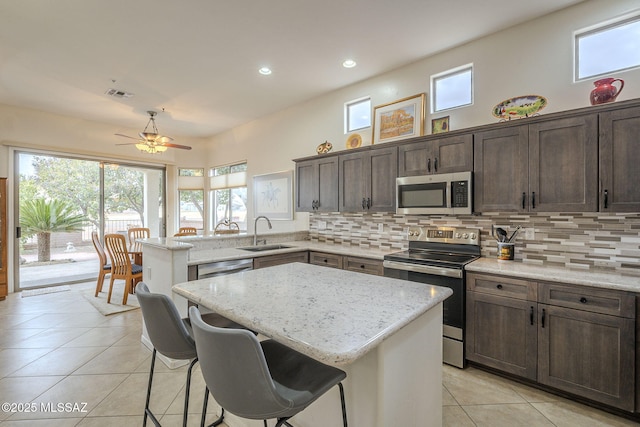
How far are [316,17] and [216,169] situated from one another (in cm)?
496

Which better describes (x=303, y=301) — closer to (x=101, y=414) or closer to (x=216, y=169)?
(x=101, y=414)

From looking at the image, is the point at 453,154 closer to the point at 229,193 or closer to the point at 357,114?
the point at 357,114

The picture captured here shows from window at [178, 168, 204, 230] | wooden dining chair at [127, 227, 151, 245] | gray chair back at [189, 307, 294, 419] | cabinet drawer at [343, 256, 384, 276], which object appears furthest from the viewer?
window at [178, 168, 204, 230]

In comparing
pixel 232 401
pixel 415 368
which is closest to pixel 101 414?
pixel 232 401

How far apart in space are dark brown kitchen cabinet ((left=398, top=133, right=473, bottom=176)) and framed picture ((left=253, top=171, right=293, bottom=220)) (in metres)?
2.30

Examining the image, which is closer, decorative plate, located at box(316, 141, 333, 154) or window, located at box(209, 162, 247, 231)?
decorative plate, located at box(316, 141, 333, 154)

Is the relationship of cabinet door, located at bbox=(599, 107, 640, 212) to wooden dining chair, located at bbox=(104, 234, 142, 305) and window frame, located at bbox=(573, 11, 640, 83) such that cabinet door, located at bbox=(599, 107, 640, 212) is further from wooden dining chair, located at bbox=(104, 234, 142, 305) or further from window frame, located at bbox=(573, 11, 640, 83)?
wooden dining chair, located at bbox=(104, 234, 142, 305)

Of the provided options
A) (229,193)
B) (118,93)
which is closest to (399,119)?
(118,93)

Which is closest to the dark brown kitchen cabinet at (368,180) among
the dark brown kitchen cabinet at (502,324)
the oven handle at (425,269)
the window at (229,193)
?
the oven handle at (425,269)

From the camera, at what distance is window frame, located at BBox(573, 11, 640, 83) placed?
7.74ft

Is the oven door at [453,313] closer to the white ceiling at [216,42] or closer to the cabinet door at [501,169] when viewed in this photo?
the cabinet door at [501,169]

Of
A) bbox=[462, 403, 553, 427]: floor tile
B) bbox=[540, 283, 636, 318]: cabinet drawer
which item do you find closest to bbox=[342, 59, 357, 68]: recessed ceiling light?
bbox=[540, 283, 636, 318]: cabinet drawer

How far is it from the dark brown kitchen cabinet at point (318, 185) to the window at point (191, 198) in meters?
3.68

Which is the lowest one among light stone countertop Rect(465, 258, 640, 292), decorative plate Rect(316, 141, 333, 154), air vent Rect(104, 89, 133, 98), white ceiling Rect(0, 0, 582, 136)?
light stone countertop Rect(465, 258, 640, 292)
